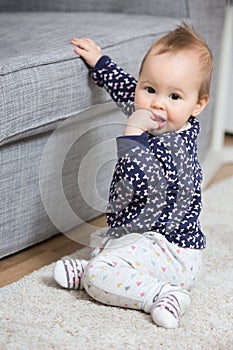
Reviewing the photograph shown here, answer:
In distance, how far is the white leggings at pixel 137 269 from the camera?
136 centimetres

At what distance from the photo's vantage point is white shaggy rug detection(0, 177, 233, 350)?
4.02 feet

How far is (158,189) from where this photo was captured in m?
1.44

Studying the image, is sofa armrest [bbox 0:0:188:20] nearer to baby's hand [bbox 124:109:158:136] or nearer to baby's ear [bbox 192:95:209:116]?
baby's ear [bbox 192:95:209:116]

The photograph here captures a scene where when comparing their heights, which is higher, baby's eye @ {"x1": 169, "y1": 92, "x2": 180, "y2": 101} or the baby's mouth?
baby's eye @ {"x1": 169, "y1": 92, "x2": 180, "y2": 101}

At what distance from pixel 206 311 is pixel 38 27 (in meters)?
0.86

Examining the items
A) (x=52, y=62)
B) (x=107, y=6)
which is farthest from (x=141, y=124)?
(x=107, y=6)

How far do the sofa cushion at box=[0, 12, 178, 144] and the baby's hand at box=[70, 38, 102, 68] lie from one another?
1 cm

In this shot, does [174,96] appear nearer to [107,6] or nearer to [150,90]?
[150,90]

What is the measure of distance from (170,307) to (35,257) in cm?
42

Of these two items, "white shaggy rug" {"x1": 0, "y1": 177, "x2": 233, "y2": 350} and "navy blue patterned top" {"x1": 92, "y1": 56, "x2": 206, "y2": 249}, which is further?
"navy blue patterned top" {"x1": 92, "y1": 56, "x2": 206, "y2": 249}

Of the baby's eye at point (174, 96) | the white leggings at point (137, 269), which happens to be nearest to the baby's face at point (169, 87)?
the baby's eye at point (174, 96)

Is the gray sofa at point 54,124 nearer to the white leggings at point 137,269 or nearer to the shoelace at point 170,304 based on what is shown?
the white leggings at point 137,269

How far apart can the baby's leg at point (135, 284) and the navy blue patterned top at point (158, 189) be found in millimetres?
52

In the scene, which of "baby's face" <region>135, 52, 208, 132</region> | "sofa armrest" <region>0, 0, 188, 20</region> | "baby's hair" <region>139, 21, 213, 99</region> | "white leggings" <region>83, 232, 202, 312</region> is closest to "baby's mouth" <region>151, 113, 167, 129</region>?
"baby's face" <region>135, 52, 208, 132</region>
